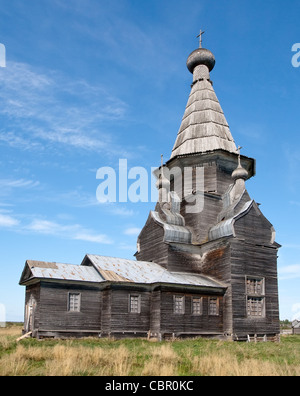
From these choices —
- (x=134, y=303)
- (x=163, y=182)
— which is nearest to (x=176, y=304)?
(x=134, y=303)

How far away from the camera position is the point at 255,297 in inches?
965

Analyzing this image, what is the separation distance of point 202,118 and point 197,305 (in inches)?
589

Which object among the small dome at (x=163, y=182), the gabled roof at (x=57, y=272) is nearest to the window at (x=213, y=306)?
the gabled roof at (x=57, y=272)

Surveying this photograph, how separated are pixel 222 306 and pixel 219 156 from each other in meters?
10.6

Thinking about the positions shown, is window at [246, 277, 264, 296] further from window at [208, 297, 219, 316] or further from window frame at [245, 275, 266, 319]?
window at [208, 297, 219, 316]

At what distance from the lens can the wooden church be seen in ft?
70.8

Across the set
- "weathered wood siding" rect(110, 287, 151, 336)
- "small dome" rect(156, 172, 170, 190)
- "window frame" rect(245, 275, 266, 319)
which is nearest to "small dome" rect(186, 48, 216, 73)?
"small dome" rect(156, 172, 170, 190)

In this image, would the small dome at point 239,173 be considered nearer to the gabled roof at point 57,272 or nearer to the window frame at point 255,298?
the window frame at point 255,298

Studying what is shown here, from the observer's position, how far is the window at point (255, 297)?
2421cm

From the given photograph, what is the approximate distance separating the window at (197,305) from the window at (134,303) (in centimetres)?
326

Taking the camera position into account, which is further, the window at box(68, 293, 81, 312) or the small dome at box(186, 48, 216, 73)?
the small dome at box(186, 48, 216, 73)

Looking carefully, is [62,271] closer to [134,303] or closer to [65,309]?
[65,309]

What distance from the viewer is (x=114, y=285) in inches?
857

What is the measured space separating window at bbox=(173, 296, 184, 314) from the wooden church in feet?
0.18
